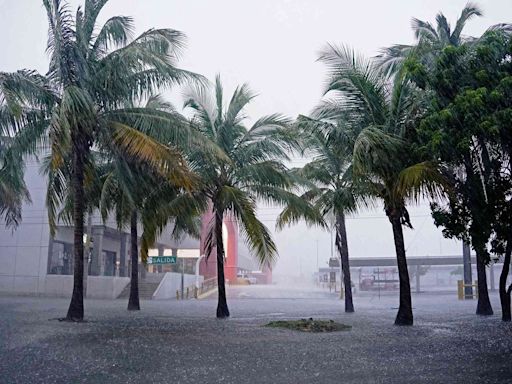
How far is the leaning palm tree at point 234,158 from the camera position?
Answer: 16797 millimetres

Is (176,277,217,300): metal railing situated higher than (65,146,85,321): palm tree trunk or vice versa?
(65,146,85,321): palm tree trunk

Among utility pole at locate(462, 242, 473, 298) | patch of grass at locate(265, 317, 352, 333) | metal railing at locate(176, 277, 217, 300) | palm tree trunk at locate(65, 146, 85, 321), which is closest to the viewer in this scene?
patch of grass at locate(265, 317, 352, 333)

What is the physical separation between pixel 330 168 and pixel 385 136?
7.69 meters

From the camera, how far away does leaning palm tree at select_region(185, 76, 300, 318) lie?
16797 millimetres

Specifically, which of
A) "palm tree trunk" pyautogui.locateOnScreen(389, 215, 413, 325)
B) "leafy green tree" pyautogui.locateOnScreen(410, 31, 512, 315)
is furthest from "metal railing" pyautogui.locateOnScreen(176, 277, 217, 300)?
"leafy green tree" pyautogui.locateOnScreen(410, 31, 512, 315)

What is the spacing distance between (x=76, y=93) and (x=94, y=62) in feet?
7.64

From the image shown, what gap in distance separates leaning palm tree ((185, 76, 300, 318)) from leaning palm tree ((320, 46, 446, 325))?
2748mm

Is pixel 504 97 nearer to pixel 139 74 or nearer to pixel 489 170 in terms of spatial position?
pixel 489 170

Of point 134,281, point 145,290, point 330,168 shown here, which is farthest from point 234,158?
point 145,290

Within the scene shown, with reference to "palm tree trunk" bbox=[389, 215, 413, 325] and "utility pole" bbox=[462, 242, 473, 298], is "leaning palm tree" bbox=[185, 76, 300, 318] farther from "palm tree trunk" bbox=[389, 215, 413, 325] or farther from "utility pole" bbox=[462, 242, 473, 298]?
"utility pole" bbox=[462, 242, 473, 298]

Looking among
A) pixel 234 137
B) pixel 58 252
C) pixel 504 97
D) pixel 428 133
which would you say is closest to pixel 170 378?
pixel 428 133

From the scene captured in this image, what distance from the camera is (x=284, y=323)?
15.0 meters

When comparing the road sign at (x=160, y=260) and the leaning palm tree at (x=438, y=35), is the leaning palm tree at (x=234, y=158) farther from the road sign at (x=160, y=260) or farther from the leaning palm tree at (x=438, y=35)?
the road sign at (x=160, y=260)

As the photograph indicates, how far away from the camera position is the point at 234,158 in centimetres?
1777
